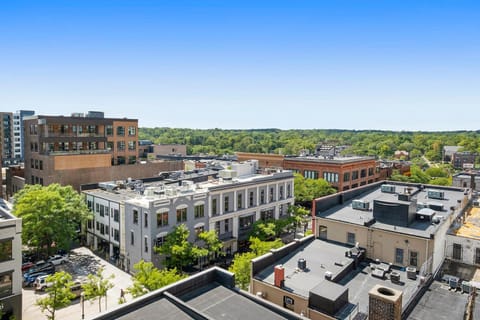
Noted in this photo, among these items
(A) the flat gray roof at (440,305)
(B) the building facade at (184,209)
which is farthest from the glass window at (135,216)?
(A) the flat gray roof at (440,305)

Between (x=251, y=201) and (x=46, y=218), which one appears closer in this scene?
(x=46, y=218)

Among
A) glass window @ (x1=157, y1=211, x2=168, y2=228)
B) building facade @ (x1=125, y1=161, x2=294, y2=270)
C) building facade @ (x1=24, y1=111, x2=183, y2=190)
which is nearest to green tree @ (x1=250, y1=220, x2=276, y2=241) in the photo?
building facade @ (x1=125, y1=161, x2=294, y2=270)

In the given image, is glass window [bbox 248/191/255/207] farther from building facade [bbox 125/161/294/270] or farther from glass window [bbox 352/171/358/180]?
glass window [bbox 352/171/358/180]

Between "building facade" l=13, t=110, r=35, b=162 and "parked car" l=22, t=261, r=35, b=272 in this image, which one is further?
"building facade" l=13, t=110, r=35, b=162

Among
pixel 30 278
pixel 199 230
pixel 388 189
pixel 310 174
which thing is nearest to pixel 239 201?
pixel 199 230

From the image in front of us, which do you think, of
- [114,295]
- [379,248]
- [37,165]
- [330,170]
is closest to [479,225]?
[379,248]

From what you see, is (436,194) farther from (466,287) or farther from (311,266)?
(311,266)

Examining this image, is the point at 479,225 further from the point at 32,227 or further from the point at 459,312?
the point at 32,227
